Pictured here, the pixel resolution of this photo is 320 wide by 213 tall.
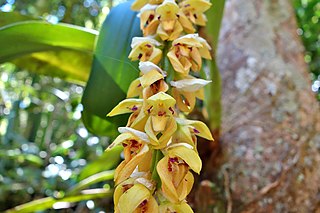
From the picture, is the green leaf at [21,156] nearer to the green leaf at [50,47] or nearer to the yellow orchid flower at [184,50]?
the green leaf at [50,47]

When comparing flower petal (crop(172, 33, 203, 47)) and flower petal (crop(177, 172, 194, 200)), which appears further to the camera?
flower petal (crop(172, 33, 203, 47))

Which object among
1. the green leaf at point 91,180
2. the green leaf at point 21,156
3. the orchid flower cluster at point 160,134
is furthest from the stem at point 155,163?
the green leaf at point 21,156

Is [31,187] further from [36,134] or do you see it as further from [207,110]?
[207,110]

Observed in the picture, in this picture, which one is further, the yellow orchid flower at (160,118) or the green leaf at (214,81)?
the green leaf at (214,81)

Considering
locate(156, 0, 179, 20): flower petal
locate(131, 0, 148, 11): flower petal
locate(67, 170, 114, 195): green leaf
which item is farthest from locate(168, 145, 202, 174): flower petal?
locate(67, 170, 114, 195): green leaf

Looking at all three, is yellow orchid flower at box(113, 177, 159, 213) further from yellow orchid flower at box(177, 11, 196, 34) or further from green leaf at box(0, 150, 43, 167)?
green leaf at box(0, 150, 43, 167)
